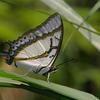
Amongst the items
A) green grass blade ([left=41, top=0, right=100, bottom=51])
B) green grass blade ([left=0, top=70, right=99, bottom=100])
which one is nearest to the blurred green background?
green grass blade ([left=41, top=0, right=100, bottom=51])

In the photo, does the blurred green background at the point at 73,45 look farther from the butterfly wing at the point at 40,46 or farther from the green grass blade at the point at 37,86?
the green grass blade at the point at 37,86

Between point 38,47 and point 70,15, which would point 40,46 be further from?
point 70,15

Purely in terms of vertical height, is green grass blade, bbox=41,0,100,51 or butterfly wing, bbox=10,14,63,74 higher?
green grass blade, bbox=41,0,100,51

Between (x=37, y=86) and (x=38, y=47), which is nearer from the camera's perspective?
(x=37, y=86)

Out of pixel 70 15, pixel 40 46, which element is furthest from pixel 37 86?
pixel 70 15

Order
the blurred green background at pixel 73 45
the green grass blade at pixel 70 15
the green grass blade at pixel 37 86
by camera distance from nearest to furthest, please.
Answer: the green grass blade at pixel 37 86
the green grass blade at pixel 70 15
the blurred green background at pixel 73 45

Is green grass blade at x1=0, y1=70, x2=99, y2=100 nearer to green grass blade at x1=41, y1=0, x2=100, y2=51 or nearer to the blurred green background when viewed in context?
green grass blade at x1=41, y1=0, x2=100, y2=51

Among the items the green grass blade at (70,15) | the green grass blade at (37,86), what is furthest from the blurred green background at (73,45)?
the green grass blade at (37,86)

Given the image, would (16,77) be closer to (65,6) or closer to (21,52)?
(21,52)
